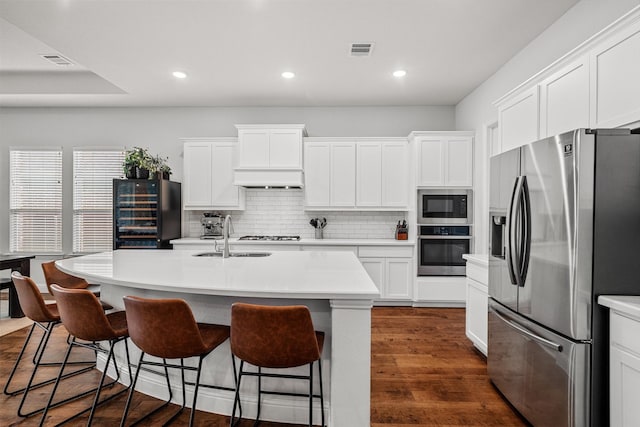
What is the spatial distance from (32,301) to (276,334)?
6.19 feet

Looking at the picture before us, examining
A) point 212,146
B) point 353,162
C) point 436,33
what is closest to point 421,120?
point 353,162

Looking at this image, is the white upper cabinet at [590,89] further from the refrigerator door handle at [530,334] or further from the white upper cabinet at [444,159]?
the white upper cabinet at [444,159]

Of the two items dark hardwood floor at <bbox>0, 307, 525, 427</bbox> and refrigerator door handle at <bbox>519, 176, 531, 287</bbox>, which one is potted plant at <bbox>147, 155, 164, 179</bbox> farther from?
refrigerator door handle at <bbox>519, 176, 531, 287</bbox>

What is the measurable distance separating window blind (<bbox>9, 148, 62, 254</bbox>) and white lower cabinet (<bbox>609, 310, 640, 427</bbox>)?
21.4 feet

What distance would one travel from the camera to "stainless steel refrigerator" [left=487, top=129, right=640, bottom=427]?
1704mm

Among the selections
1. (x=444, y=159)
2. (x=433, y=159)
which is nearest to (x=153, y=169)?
(x=433, y=159)

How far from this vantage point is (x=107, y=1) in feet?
8.59

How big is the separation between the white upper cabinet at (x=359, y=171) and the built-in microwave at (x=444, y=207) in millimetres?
331

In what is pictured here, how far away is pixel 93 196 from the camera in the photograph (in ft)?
17.5

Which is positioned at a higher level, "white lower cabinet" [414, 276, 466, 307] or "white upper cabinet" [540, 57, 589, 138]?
"white upper cabinet" [540, 57, 589, 138]

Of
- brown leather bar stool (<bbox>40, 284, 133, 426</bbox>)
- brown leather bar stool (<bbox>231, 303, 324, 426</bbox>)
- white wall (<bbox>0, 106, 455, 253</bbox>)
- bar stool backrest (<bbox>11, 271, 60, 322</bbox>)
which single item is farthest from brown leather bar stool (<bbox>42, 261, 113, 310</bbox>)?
white wall (<bbox>0, 106, 455, 253</bbox>)

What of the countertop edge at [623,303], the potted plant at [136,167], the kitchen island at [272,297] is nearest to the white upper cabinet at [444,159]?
the kitchen island at [272,297]

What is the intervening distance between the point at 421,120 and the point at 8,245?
6.61 meters

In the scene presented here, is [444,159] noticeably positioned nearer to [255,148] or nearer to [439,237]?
[439,237]
